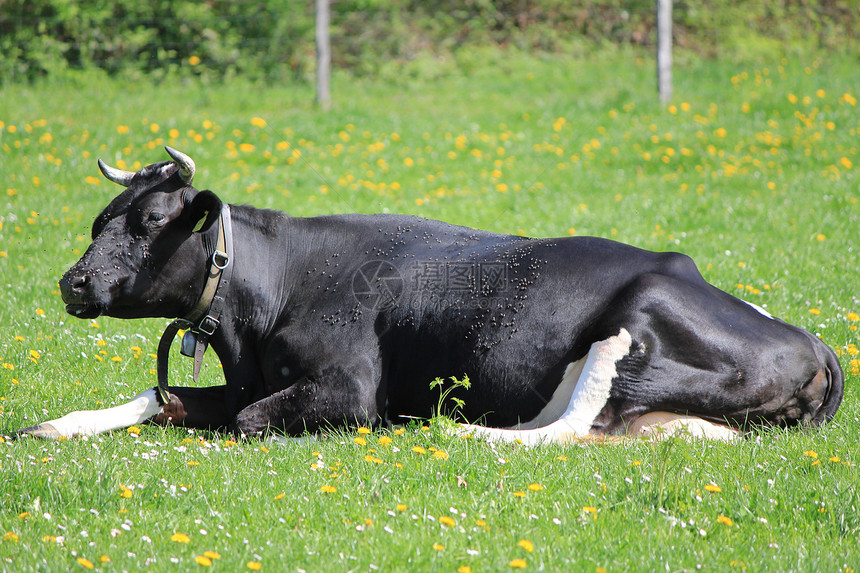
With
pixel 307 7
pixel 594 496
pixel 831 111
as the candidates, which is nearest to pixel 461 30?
pixel 307 7

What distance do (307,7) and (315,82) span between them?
1637 millimetres

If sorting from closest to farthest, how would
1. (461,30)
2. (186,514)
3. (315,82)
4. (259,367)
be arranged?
(186,514) < (259,367) < (315,82) < (461,30)

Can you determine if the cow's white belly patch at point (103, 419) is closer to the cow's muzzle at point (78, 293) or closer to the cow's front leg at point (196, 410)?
the cow's front leg at point (196, 410)

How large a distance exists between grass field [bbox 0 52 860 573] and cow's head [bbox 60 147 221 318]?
0.68 metres

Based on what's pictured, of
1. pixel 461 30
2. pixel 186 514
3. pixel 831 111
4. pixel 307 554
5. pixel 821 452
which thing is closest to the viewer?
pixel 307 554

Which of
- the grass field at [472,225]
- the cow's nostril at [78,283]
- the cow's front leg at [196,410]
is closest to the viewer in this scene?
the grass field at [472,225]

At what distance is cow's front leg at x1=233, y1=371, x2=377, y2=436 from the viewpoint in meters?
4.55

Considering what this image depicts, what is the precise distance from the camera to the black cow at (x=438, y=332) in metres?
4.43

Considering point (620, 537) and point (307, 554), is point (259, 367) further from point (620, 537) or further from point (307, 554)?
point (620, 537)

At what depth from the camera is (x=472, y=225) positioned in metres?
9.05

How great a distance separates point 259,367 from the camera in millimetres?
4926

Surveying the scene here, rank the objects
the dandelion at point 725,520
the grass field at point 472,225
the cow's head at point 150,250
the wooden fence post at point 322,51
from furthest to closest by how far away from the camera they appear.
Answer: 1. the wooden fence post at point 322,51
2. the cow's head at point 150,250
3. the dandelion at point 725,520
4. the grass field at point 472,225

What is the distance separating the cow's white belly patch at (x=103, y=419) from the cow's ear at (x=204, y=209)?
0.96m

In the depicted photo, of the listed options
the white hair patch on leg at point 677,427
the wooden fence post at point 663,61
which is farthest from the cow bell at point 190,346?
the wooden fence post at point 663,61
